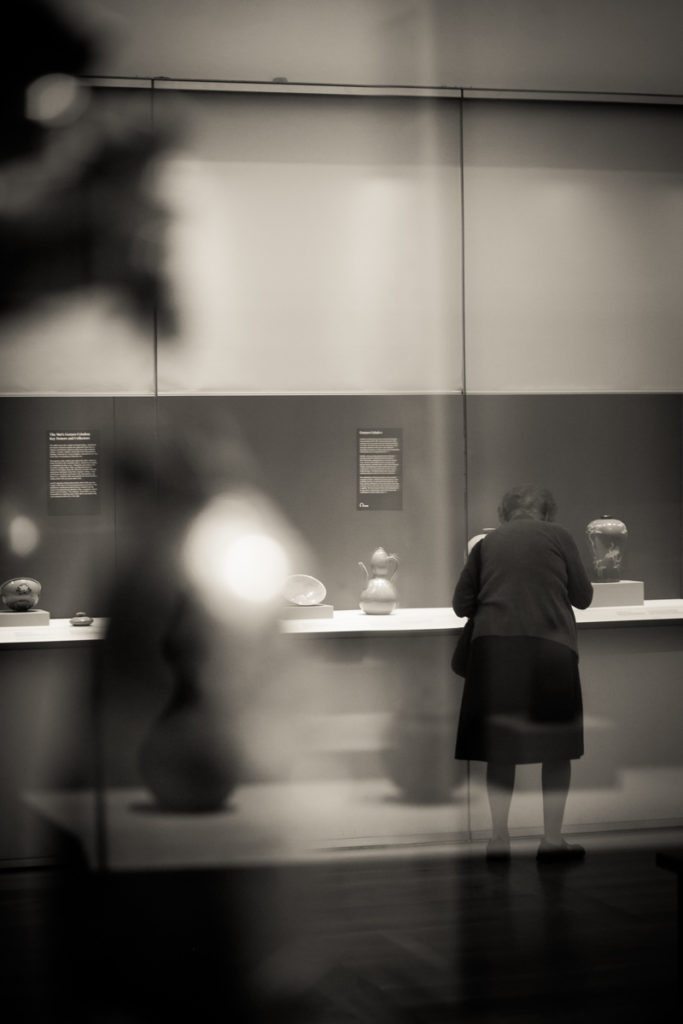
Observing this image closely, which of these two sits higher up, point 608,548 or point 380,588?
point 608,548

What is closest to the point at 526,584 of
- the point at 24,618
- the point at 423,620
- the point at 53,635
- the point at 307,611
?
the point at 423,620

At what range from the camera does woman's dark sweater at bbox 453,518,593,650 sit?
3.49 metres

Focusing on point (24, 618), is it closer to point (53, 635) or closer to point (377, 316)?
point (53, 635)

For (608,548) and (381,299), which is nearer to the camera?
(381,299)

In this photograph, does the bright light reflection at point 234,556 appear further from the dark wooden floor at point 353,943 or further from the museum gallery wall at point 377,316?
the dark wooden floor at point 353,943

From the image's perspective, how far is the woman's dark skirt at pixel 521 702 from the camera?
11.9 feet

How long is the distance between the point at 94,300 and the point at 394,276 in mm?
1077

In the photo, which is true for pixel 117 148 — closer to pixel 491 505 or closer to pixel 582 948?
pixel 491 505

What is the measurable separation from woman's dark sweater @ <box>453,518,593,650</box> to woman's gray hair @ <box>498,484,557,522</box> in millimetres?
50

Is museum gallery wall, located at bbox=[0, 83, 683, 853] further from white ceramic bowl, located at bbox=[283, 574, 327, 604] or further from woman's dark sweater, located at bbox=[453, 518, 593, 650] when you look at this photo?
woman's dark sweater, located at bbox=[453, 518, 593, 650]

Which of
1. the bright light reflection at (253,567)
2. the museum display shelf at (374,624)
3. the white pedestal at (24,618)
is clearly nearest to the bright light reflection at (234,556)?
the bright light reflection at (253,567)

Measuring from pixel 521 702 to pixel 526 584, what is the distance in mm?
430

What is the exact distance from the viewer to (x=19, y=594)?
13.1ft

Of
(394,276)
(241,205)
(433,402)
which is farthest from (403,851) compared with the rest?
(241,205)
